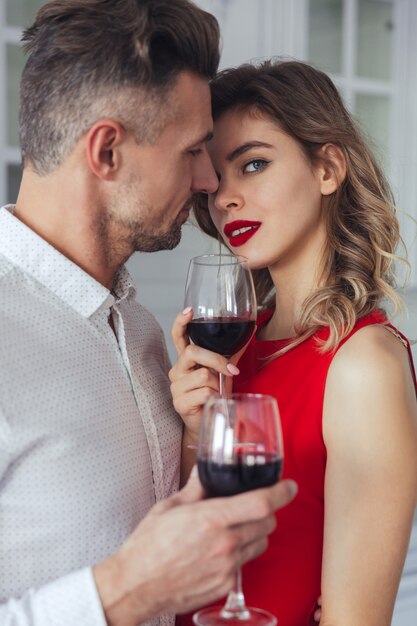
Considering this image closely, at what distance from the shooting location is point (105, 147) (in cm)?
168

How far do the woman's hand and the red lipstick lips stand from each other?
0.31 m

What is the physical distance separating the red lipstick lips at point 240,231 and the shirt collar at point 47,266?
0.45 meters

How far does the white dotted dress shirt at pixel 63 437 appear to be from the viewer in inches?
58.3

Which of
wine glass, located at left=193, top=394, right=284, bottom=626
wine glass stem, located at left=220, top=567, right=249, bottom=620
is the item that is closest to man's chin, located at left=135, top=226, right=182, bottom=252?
wine glass, located at left=193, top=394, right=284, bottom=626

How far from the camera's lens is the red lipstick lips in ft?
6.63

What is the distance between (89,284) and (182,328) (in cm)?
23

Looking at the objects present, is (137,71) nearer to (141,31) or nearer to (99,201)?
(141,31)

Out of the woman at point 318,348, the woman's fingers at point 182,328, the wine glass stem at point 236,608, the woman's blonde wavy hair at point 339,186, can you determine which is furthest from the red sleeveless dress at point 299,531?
the wine glass stem at point 236,608

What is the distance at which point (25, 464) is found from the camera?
1.50 meters

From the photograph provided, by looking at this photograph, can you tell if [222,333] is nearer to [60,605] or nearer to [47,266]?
[47,266]

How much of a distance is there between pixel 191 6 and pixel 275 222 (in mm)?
496

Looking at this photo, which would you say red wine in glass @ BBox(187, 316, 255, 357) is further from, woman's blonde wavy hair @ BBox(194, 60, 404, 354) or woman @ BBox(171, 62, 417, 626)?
woman's blonde wavy hair @ BBox(194, 60, 404, 354)

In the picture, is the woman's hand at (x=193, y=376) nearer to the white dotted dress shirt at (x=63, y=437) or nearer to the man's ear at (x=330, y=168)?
the white dotted dress shirt at (x=63, y=437)

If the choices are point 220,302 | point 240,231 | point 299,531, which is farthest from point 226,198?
point 299,531
